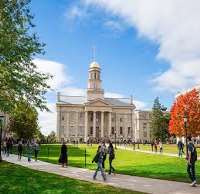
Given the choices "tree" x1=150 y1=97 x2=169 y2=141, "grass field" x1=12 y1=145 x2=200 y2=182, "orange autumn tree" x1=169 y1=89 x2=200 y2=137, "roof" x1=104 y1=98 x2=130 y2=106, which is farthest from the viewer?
"roof" x1=104 y1=98 x2=130 y2=106

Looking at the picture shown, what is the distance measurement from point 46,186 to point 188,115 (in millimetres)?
56794

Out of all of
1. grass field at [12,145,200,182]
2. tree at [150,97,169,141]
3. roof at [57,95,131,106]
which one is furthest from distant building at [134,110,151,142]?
grass field at [12,145,200,182]

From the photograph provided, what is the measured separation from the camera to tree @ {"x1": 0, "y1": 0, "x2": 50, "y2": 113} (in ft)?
82.0

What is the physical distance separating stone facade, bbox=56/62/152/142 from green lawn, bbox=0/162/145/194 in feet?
388

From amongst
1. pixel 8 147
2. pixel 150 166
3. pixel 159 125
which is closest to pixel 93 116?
pixel 159 125

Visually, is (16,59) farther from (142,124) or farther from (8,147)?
(142,124)

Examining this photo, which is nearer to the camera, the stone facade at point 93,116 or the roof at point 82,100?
the stone facade at point 93,116

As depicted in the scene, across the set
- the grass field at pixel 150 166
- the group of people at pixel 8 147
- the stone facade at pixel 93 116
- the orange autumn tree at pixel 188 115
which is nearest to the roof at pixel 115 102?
the stone facade at pixel 93 116

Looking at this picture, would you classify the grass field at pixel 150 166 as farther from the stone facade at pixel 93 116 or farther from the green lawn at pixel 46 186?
the stone facade at pixel 93 116

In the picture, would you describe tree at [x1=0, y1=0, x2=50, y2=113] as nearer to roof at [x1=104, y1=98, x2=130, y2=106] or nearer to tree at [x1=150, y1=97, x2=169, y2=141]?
tree at [x1=150, y1=97, x2=169, y2=141]

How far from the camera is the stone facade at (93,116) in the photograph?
141m

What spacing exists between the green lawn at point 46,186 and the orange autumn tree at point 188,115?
52.1 metres

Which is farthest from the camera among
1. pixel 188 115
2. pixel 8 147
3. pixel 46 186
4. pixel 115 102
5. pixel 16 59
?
pixel 115 102

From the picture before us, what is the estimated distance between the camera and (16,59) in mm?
25797
